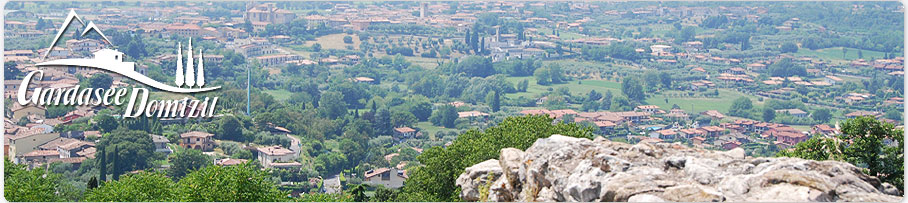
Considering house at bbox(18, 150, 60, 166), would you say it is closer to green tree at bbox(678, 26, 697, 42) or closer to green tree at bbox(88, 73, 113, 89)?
green tree at bbox(88, 73, 113, 89)

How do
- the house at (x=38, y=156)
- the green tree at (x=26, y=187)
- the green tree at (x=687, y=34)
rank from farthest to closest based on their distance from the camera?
the green tree at (x=687, y=34)
the house at (x=38, y=156)
the green tree at (x=26, y=187)

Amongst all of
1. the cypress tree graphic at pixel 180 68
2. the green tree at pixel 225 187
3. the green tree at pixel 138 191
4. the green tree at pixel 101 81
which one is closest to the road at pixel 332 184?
the cypress tree graphic at pixel 180 68

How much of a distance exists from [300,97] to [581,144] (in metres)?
45.7

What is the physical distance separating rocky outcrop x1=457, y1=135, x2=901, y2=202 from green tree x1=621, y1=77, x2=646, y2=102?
49.9 m

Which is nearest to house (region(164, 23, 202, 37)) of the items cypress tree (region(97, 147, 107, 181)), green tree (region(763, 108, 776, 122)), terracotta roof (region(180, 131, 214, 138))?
terracotta roof (region(180, 131, 214, 138))

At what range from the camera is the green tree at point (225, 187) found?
1145cm

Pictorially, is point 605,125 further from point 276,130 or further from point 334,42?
point 334,42

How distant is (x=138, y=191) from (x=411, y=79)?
51.0 metres

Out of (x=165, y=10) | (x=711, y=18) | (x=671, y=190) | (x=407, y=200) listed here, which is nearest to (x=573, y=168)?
(x=671, y=190)

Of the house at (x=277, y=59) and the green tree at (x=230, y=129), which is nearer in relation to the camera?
the green tree at (x=230, y=129)

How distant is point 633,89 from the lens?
58656 millimetres

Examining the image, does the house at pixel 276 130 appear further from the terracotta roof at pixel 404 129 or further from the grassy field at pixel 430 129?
the grassy field at pixel 430 129

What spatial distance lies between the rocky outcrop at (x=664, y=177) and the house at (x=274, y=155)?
2619 cm

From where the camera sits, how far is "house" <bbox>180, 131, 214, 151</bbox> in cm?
3512
